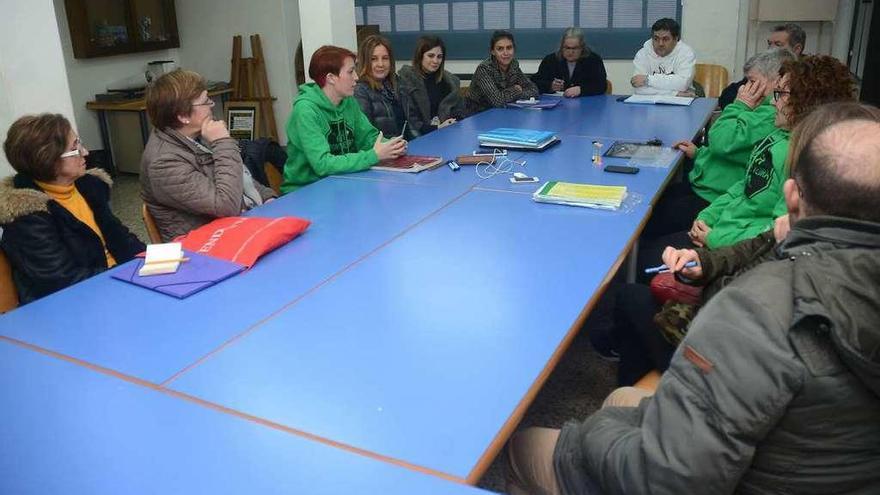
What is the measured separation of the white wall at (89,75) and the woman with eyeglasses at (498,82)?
11.8 ft

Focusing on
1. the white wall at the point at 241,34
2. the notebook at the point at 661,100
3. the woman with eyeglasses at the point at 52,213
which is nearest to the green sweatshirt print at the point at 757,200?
the woman with eyeglasses at the point at 52,213

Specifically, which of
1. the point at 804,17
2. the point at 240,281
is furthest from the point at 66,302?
the point at 804,17

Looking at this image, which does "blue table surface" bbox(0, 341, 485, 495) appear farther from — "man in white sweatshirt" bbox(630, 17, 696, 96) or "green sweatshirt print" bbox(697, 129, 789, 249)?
"man in white sweatshirt" bbox(630, 17, 696, 96)

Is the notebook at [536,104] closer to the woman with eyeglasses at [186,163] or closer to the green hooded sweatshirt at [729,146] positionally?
the green hooded sweatshirt at [729,146]

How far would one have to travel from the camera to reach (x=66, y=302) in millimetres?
1854

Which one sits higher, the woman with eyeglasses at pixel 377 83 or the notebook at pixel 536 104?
the woman with eyeglasses at pixel 377 83

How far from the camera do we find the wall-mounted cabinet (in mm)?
6074

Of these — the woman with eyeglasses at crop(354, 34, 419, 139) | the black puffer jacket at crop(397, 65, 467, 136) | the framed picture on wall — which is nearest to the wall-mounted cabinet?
the framed picture on wall

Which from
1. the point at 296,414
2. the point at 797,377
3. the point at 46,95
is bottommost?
the point at 296,414

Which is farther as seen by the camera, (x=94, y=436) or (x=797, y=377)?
(x=94, y=436)

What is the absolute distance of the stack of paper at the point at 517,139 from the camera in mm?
3461

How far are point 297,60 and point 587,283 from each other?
5806mm

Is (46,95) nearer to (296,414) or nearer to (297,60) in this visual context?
(296,414)

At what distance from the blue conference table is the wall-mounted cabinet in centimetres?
456
